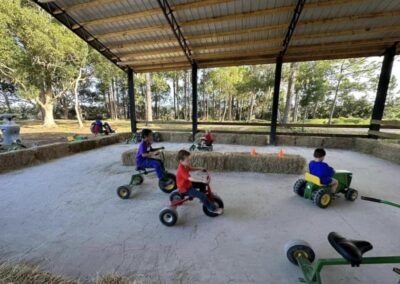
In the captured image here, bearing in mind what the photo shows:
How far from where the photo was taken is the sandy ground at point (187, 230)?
173 centimetres

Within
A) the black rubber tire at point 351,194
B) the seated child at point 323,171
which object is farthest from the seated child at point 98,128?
the black rubber tire at point 351,194

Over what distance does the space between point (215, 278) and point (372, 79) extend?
21004 mm

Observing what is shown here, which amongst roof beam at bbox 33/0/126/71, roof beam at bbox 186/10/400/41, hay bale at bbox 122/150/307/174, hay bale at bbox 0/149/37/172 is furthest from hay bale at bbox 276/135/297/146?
hay bale at bbox 0/149/37/172

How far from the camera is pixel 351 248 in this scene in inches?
46.6

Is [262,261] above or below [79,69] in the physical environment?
below

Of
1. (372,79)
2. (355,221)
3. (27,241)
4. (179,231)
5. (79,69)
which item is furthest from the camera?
(372,79)

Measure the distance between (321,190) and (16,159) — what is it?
699 cm

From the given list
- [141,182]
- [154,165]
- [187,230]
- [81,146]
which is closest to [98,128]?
[81,146]

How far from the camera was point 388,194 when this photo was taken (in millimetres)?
3271

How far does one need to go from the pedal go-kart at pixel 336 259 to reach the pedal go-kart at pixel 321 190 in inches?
50.6

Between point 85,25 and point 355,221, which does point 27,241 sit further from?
point 85,25

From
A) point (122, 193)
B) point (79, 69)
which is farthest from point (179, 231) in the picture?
point (79, 69)

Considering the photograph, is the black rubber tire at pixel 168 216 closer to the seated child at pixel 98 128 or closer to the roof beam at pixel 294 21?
the roof beam at pixel 294 21

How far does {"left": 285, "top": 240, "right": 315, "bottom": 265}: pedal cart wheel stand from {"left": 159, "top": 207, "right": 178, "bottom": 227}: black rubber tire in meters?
1.33
